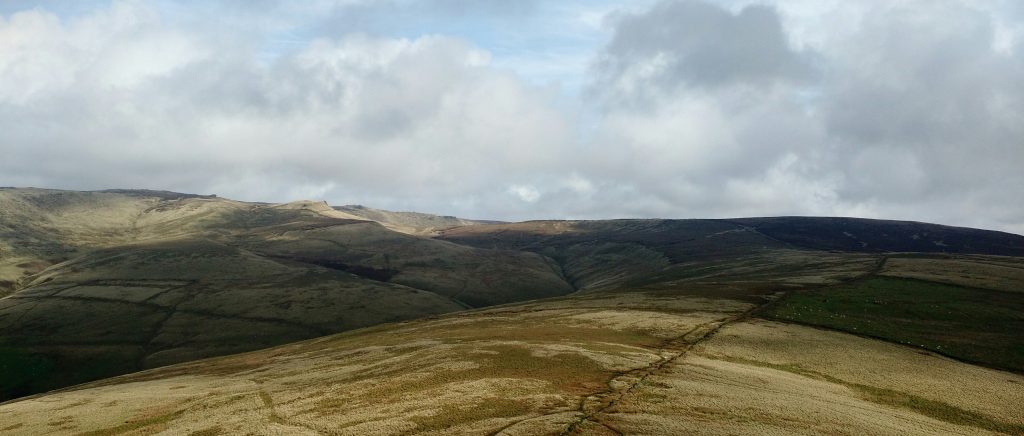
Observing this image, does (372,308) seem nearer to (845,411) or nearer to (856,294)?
(856,294)

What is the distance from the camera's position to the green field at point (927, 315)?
76.3 m

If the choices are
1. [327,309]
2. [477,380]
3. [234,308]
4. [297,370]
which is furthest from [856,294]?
[234,308]

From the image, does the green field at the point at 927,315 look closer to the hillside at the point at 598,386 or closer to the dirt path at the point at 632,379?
the hillside at the point at 598,386

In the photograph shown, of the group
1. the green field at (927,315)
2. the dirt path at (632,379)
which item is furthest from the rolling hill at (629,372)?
the green field at (927,315)

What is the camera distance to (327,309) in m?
186

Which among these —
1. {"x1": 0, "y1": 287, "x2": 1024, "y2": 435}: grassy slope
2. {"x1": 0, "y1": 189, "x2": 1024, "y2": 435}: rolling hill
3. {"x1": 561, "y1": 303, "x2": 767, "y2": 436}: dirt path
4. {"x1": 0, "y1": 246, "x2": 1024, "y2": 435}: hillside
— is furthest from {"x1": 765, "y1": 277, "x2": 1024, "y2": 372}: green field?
{"x1": 561, "y1": 303, "x2": 767, "y2": 436}: dirt path

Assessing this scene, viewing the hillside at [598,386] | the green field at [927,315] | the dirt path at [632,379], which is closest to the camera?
the dirt path at [632,379]

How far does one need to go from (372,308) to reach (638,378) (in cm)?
14915

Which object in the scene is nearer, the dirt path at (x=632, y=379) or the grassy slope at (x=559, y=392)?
the dirt path at (x=632, y=379)

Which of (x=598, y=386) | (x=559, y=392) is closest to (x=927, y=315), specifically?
(x=598, y=386)

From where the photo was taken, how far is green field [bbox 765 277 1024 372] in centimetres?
7631

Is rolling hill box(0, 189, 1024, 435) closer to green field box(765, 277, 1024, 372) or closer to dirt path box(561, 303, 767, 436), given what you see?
dirt path box(561, 303, 767, 436)

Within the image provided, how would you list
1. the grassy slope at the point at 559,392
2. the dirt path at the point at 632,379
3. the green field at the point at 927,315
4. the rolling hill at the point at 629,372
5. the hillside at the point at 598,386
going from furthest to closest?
the green field at the point at 927,315
the rolling hill at the point at 629,372
the hillside at the point at 598,386
the grassy slope at the point at 559,392
the dirt path at the point at 632,379

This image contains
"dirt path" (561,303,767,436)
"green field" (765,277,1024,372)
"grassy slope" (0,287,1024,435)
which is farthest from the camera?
"green field" (765,277,1024,372)
